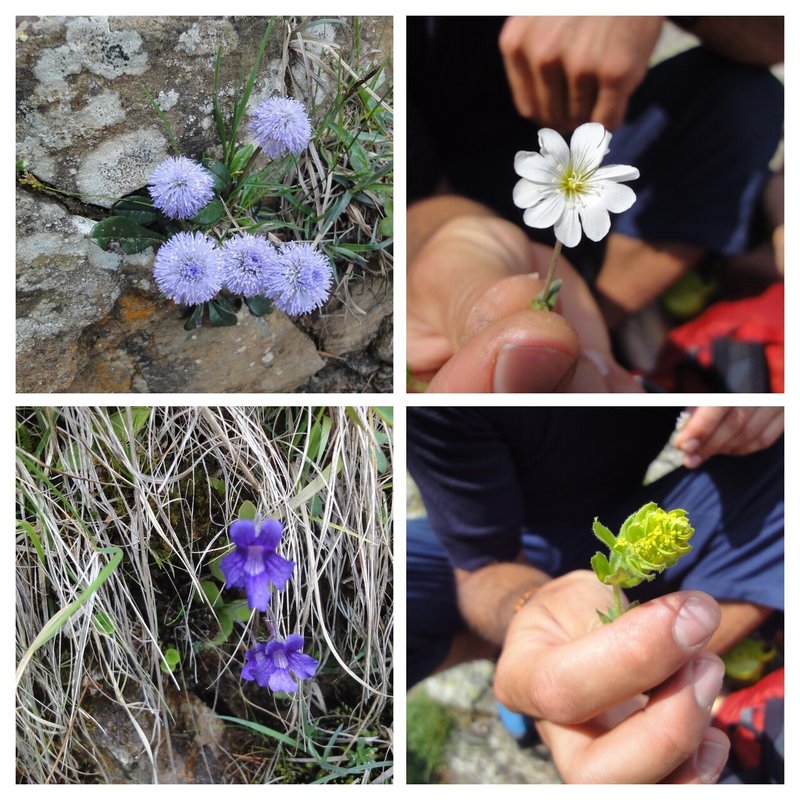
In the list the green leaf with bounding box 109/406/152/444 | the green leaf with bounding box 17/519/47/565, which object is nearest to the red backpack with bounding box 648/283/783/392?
the green leaf with bounding box 109/406/152/444

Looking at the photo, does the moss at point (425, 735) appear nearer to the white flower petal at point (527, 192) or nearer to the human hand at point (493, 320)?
the human hand at point (493, 320)

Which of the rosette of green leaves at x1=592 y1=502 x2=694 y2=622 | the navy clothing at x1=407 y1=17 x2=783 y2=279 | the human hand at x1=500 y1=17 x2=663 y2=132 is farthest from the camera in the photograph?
the navy clothing at x1=407 y1=17 x2=783 y2=279

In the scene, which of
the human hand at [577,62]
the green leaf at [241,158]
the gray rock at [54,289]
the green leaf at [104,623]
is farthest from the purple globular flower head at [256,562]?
the human hand at [577,62]

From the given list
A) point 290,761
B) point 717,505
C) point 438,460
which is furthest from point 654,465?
point 290,761

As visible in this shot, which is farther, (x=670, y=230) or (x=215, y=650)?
(x=670, y=230)

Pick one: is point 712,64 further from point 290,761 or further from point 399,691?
point 290,761

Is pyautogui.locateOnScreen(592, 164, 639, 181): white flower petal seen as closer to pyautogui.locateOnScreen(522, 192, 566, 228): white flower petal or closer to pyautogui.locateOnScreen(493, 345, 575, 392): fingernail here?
pyautogui.locateOnScreen(522, 192, 566, 228): white flower petal
